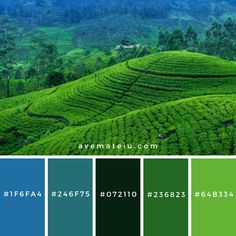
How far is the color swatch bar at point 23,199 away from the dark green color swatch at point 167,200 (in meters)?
1.00

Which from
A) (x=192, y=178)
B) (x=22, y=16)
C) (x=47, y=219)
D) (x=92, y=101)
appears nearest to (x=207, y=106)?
(x=192, y=178)

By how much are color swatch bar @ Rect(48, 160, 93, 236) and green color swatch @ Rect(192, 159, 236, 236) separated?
1.00 m

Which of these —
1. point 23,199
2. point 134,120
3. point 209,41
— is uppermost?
point 134,120

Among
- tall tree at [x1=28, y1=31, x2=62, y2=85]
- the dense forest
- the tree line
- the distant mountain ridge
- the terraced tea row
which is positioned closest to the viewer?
the terraced tea row

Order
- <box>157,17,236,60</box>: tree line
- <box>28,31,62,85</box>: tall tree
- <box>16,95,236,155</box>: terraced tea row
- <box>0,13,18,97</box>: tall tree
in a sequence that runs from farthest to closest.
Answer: <box>157,17,236,60</box>: tree line, <box>28,31,62,85</box>: tall tree, <box>0,13,18,97</box>: tall tree, <box>16,95,236,155</box>: terraced tea row

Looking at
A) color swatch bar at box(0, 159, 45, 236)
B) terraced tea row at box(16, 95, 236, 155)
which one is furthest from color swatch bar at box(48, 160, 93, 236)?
terraced tea row at box(16, 95, 236, 155)

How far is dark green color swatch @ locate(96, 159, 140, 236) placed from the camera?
4801mm

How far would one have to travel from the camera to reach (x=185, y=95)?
973 cm

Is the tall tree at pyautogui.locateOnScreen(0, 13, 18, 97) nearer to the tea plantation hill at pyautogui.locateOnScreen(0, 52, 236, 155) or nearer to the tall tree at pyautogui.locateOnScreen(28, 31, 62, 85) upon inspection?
the tall tree at pyautogui.locateOnScreen(28, 31, 62, 85)

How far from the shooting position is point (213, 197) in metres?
4.82

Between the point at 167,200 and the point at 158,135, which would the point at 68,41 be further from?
the point at 167,200

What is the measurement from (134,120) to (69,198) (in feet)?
4.23

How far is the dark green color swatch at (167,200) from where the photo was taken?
4.82 m

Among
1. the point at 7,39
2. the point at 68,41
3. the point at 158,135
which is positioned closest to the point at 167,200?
the point at 158,135
